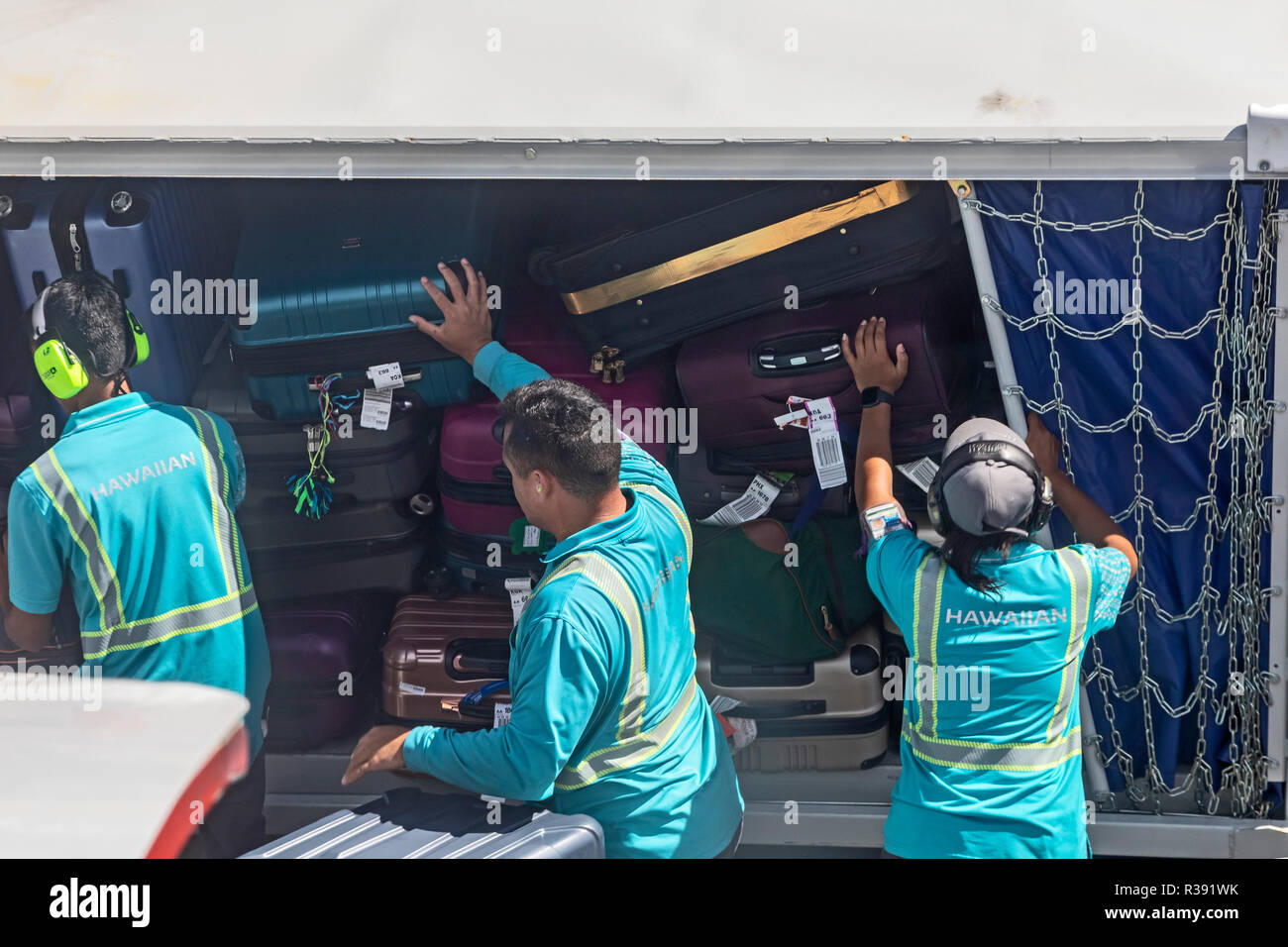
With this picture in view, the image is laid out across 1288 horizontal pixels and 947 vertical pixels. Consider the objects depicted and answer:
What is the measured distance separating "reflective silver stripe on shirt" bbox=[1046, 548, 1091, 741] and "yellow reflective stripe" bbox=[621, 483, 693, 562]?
82 centimetres

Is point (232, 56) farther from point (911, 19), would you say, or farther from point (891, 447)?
point (891, 447)

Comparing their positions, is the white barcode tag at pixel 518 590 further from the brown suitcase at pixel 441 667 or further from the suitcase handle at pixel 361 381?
the suitcase handle at pixel 361 381

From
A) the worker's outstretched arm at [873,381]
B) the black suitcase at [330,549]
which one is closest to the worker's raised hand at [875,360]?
the worker's outstretched arm at [873,381]

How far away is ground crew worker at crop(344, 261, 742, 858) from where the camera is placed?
2334 millimetres

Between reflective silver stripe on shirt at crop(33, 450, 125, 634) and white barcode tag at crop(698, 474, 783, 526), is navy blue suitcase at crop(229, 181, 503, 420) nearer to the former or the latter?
reflective silver stripe on shirt at crop(33, 450, 125, 634)

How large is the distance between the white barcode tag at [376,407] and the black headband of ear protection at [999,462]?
1.56 m

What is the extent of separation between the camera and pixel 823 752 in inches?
129

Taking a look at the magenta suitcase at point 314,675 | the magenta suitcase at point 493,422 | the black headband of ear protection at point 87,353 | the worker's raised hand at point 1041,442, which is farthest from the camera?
the magenta suitcase at point 314,675

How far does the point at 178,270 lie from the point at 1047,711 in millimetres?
2595

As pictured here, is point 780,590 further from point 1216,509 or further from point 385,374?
point 385,374

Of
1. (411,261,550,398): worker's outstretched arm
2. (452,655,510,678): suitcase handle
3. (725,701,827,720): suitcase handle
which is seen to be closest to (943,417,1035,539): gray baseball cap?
(725,701,827,720): suitcase handle

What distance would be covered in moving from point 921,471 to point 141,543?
6.54 ft

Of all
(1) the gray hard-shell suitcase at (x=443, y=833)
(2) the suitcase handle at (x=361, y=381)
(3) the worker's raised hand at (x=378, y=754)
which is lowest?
(1) the gray hard-shell suitcase at (x=443, y=833)

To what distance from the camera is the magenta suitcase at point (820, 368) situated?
10.1 feet
